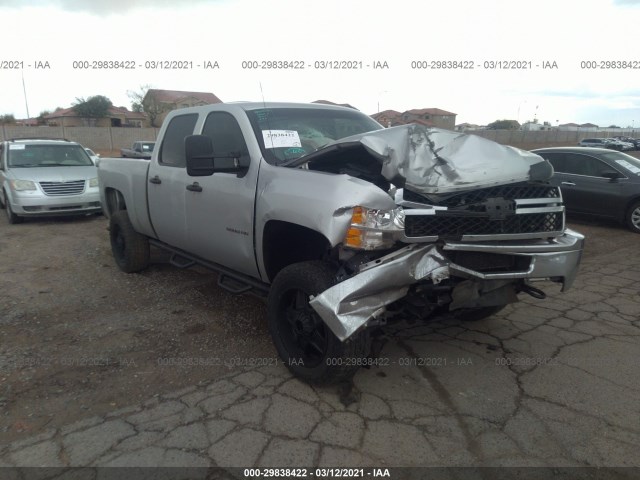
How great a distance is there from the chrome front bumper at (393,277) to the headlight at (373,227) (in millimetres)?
109

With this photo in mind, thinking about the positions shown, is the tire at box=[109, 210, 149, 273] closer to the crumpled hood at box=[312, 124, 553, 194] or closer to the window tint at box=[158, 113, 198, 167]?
the window tint at box=[158, 113, 198, 167]

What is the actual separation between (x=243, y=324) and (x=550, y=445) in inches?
103

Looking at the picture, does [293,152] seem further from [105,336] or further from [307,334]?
[105,336]

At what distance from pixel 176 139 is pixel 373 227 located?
2945mm

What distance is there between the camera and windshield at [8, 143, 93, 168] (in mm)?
9758

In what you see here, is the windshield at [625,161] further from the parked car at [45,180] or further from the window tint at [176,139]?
the parked car at [45,180]

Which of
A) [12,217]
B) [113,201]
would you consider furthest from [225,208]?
[12,217]

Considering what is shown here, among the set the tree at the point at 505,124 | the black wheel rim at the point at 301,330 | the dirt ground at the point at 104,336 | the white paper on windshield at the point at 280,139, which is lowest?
the dirt ground at the point at 104,336

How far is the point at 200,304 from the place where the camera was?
4.77 m

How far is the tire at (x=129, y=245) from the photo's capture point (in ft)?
18.5

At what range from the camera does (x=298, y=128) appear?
3928 mm

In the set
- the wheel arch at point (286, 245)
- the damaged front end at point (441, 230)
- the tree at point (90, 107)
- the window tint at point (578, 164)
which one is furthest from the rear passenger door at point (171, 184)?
the tree at point (90, 107)

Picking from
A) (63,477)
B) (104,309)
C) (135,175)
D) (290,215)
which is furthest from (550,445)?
(135,175)

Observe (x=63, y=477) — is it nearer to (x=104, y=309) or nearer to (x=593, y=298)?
(x=104, y=309)
